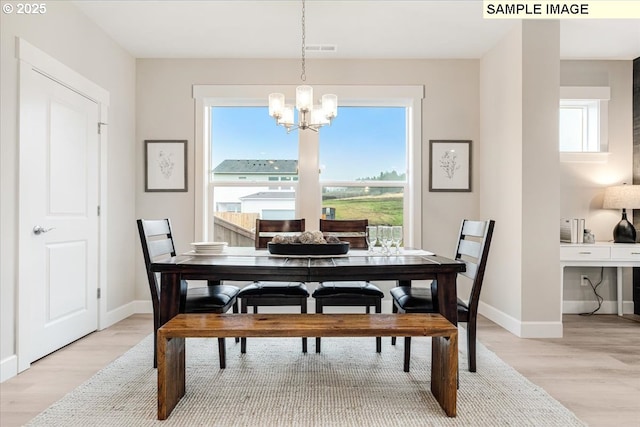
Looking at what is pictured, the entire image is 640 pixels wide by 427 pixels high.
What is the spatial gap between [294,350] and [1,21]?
9.05 feet

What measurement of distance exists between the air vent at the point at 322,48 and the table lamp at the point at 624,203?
3.04 metres

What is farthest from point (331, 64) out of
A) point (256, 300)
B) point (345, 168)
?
point (256, 300)

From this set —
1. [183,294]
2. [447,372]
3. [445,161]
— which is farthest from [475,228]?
[183,294]

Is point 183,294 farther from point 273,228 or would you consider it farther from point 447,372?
point 447,372

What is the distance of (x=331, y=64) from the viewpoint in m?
4.17

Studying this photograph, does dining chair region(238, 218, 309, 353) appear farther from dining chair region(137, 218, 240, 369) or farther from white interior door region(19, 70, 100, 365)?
white interior door region(19, 70, 100, 365)

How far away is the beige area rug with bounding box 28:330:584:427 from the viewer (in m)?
1.92

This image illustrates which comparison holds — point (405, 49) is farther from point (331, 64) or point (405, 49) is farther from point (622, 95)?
point (622, 95)

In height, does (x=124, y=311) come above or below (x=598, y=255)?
below

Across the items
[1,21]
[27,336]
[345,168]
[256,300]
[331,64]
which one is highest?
[331,64]

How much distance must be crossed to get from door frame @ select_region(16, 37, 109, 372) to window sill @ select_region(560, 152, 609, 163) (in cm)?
438

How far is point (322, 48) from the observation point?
3.91 meters

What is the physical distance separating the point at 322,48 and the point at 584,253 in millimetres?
3076

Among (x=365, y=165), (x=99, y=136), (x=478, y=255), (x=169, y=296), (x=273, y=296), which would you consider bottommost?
(x=273, y=296)
